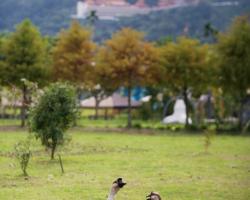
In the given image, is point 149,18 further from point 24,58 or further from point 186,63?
point 24,58

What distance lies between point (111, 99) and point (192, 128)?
3205 cm

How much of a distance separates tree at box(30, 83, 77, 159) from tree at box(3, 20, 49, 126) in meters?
23.2

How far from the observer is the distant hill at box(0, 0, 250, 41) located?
169m

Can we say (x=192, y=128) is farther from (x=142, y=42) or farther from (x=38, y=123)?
(x=38, y=123)

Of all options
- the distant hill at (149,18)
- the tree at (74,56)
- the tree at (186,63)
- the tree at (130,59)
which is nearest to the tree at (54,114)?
the tree at (130,59)

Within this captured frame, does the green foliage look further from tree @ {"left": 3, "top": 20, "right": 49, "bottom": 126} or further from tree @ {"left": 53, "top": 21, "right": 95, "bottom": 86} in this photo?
tree @ {"left": 3, "top": 20, "right": 49, "bottom": 126}

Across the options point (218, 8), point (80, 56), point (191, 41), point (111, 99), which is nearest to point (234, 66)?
point (191, 41)

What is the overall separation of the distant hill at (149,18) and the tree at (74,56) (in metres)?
107

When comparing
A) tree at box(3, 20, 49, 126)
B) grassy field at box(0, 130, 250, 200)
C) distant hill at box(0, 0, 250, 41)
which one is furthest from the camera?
distant hill at box(0, 0, 250, 41)

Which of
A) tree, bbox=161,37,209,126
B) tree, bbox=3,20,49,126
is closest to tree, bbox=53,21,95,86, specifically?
tree, bbox=3,20,49,126

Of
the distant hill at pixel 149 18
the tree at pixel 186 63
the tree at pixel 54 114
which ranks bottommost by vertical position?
the tree at pixel 54 114

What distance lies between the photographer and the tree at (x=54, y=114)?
83.9 feet

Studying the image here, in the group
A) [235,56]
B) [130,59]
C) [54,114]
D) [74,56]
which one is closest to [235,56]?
[235,56]

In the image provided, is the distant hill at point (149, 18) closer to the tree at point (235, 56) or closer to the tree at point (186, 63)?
the tree at point (186, 63)
